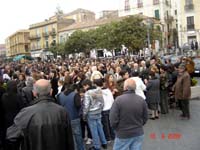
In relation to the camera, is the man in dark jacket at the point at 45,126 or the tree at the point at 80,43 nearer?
the man in dark jacket at the point at 45,126

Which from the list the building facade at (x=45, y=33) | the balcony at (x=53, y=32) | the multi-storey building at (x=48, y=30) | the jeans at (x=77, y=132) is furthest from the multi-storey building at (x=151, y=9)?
the jeans at (x=77, y=132)

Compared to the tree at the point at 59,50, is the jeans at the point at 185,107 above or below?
below

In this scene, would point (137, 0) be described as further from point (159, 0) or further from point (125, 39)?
point (125, 39)

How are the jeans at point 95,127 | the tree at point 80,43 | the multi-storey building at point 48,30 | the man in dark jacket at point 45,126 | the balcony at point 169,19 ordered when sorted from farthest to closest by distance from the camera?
the multi-storey building at point 48,30 → the balcony at point 169,19 → the tree at point 80,43 → the jeans at point 95,127 → the man in dark jacket at point 45,126

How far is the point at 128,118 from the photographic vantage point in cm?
581

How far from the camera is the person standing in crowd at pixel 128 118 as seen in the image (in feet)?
19.1

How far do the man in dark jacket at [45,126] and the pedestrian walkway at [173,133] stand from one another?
163 inches

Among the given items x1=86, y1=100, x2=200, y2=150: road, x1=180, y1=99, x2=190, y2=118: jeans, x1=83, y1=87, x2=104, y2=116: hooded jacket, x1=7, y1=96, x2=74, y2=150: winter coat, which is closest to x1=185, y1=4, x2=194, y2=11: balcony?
x1=86, y1=100, x2=200, y2=150: road

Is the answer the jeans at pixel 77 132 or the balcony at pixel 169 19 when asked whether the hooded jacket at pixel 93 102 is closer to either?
the jeans at pixel 77 132

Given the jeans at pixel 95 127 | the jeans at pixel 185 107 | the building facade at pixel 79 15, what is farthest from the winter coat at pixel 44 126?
the building facade at pixel 79 15

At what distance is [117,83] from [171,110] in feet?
10.6

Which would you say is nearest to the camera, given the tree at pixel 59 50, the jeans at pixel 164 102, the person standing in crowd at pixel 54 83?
the person standing in crowd at pixel 54 83

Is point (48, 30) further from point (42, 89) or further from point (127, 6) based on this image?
point (42, 89)
